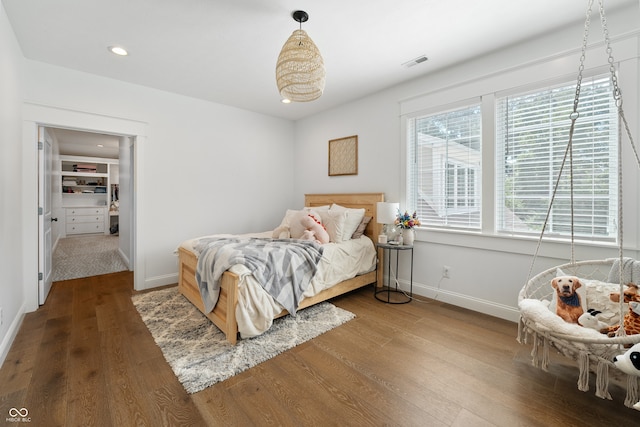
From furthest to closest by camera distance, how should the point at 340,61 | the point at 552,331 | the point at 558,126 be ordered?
the point at 340,61 → the point at 558,126 → the point at 552,331

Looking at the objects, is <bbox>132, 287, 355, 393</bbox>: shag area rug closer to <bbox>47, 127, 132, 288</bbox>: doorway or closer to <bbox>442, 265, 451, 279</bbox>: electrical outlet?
<bbox>442, 265, 451, 279</bbox>: electrical outlet

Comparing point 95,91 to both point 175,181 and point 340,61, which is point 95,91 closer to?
point 175,181

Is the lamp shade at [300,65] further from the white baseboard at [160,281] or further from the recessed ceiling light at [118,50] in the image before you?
the white baseboard at [160,281]

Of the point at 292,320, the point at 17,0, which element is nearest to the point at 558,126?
the point at 292,320

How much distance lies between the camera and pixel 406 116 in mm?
3412

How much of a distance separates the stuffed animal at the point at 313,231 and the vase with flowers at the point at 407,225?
2.94 feet

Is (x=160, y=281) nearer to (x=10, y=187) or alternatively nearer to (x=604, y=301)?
(x=10, y=187)

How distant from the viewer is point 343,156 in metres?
4.20

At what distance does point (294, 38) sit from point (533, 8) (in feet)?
6.05

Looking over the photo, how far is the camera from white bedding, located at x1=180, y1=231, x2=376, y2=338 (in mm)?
2189

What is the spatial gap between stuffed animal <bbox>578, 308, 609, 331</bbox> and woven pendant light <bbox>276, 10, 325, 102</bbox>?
2397mm

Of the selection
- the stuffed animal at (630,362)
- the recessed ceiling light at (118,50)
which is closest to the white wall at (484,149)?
the stuffed animal at (630,362)

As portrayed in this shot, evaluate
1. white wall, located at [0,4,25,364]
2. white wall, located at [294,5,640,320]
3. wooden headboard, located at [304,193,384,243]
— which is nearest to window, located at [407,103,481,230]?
white wall, located at [294,5,640,320]

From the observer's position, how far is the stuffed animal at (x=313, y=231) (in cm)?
316
